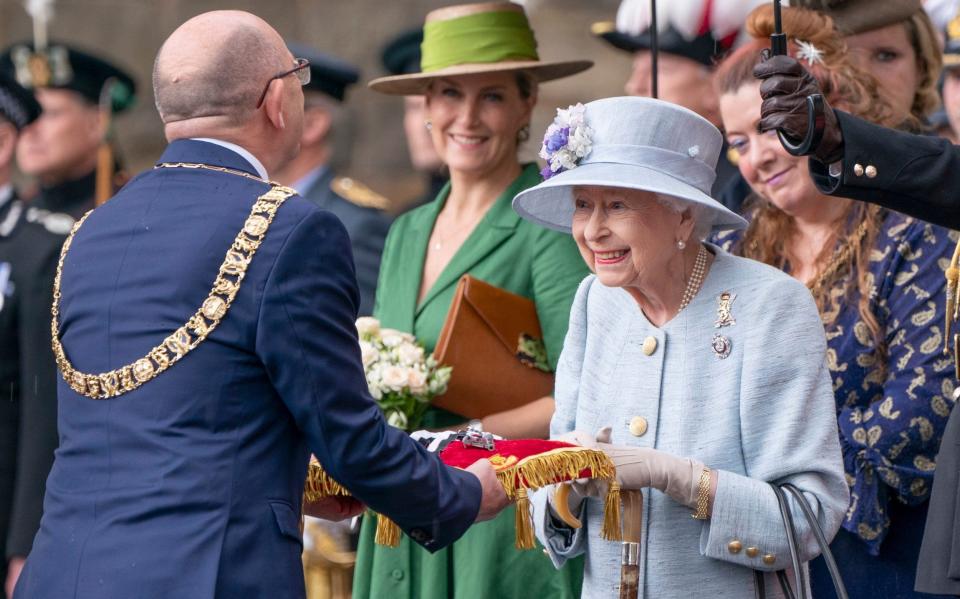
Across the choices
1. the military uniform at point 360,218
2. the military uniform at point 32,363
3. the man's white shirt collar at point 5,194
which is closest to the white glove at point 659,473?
the military uniform at point 360,218

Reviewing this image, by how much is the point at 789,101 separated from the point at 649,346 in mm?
731

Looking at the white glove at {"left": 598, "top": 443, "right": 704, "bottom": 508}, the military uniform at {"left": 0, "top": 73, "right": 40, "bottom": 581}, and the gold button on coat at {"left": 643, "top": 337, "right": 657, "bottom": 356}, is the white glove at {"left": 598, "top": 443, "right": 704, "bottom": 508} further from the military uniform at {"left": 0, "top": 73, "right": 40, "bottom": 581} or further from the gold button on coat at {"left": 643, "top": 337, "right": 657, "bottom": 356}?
the military uniform at {"left": 0, "top": 73, "right": 40, "bottom": 581}

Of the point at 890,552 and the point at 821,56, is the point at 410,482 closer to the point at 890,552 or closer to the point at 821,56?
the point at 890,552

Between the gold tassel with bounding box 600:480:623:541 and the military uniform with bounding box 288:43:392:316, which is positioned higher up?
the military uniform with bounding box 288:43:392:316

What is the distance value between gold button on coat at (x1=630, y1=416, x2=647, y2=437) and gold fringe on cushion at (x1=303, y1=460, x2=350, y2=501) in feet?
2.25

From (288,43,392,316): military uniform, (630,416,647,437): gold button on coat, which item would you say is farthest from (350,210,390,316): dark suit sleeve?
(630,416,647,437): gold button on coat

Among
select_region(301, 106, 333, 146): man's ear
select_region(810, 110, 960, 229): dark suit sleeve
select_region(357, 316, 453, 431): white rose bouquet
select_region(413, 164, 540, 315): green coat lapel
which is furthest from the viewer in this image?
select_region(301, 106, 333, 146): man's ear

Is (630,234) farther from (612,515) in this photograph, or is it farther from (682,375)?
(612,515)

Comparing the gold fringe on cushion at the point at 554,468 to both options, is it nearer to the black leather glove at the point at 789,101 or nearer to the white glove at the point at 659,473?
the white glove at the point at 659,473

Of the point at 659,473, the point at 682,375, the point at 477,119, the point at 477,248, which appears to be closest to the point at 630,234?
the point at 682,375

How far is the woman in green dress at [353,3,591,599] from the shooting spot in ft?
15.5

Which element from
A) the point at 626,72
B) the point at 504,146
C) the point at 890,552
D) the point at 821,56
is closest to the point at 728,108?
the point at 821,56

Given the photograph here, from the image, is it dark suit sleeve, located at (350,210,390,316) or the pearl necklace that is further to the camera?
dark suit sleeve, located at (350,210,390,316)

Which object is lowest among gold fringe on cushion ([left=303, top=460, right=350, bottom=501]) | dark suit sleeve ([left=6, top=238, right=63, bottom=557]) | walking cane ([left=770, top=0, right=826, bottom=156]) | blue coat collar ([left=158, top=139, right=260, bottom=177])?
dark suit sleeve ([left=6, top=238, right=63, bottom=557])
